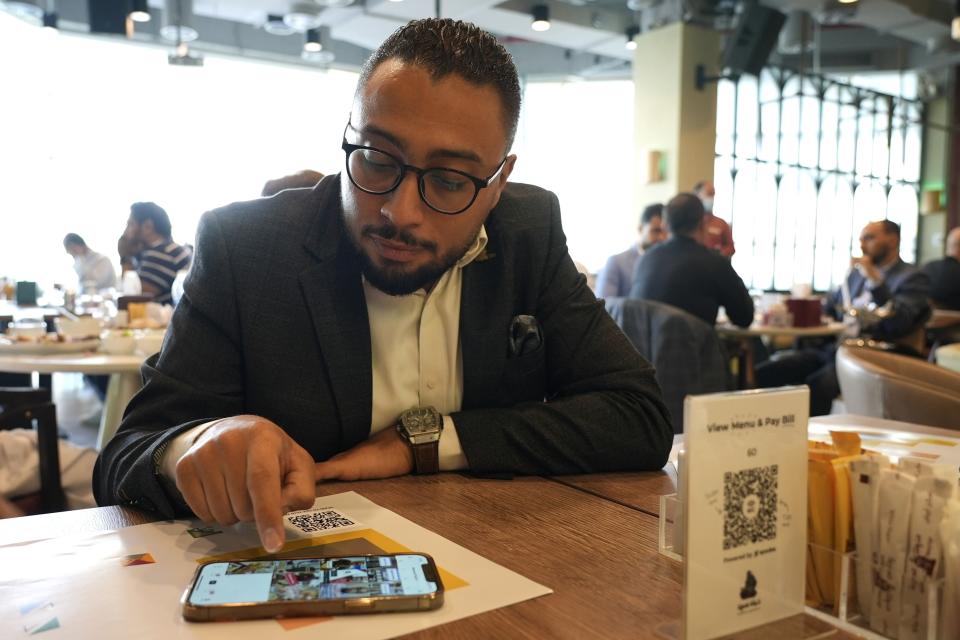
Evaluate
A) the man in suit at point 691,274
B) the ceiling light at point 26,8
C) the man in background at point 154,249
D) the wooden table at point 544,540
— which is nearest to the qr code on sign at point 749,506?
the wooden table at point 544,540

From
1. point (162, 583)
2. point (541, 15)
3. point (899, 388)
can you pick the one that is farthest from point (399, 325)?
point (541, 15)

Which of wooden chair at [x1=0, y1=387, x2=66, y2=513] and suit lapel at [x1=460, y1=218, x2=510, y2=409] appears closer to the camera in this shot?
suit lapel at [x1=460, y1=218, x2=510, y2=409]

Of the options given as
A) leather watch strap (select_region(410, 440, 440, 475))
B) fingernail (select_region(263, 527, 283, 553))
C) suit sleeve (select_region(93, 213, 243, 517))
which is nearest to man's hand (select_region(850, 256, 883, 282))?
leather watch strap (select_region(410, 440, 440, 475))

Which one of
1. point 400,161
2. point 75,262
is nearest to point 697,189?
point 75,262

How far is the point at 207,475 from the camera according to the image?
2.79ft

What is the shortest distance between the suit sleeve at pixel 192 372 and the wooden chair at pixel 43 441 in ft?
2.77

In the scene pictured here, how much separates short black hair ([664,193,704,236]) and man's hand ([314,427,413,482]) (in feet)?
11.7

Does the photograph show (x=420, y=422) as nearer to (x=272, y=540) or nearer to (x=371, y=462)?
(x=371, y=462)

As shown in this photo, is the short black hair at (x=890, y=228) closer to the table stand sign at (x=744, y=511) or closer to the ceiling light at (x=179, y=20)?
the table stand sign at (x=744, y=511)

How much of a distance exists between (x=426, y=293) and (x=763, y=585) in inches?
36.9

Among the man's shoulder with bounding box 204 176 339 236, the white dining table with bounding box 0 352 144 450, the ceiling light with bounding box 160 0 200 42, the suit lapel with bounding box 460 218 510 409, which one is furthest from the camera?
the ceiling light with bounding box 160 0 200 42

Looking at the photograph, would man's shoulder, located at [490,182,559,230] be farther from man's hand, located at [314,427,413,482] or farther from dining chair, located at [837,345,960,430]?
dining chair, located at [837,345,960,430]

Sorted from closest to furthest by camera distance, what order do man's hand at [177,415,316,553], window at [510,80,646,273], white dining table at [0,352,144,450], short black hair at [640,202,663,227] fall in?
1. man's hand at [177,415,316,553]
2. white dining table at [0,352,144,450]
3. short black hair at [640,202,663,227]
4. window at [510,80,646,273]

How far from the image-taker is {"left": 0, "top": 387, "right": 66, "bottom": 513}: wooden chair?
1.92 metres
